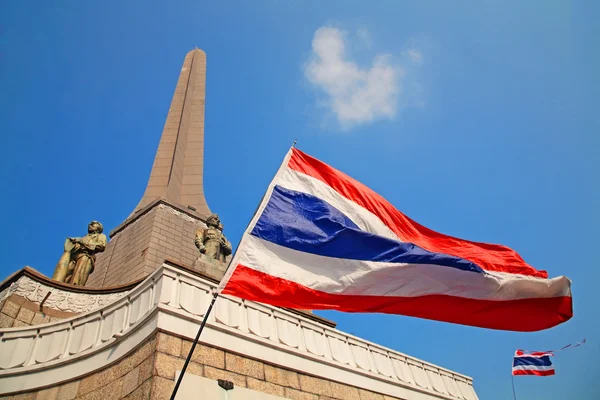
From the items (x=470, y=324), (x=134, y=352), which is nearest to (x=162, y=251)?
(x=134, y=352)

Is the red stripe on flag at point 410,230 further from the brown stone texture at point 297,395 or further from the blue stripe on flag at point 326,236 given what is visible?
the brown stone texture at point 297,395

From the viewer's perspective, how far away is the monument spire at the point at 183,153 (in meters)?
21.5

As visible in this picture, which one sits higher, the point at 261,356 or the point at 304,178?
the point at 304,178

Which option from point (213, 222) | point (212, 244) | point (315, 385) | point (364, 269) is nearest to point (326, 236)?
point (364, 269)

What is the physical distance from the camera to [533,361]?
44.1 feet

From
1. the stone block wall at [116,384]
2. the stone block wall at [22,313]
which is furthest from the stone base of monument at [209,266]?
the stone block wall at [116,384]

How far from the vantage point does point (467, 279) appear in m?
6.18

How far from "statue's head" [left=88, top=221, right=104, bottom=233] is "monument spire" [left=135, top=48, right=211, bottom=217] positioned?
539 centimetres

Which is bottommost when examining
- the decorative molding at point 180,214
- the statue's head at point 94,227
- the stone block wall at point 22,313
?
the stone block wall at point 22,313

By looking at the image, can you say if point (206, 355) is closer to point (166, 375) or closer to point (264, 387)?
point (166, 375)

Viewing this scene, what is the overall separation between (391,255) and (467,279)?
3.42 ft

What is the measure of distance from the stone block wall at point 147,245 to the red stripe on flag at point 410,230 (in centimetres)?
952

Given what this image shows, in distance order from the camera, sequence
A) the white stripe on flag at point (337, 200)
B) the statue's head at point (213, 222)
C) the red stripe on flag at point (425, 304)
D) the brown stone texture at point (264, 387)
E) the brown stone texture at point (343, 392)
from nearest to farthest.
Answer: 1. the red stripe on flag at point (425, 304)
2. the white stripe on flag at point (337, 200)
3. the brown stone texture at point (264, 387)
4. the brown stone texture at point (343, 392)
5. the statue's head at point (213, 222)

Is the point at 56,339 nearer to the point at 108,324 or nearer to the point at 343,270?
the point at 108,324
